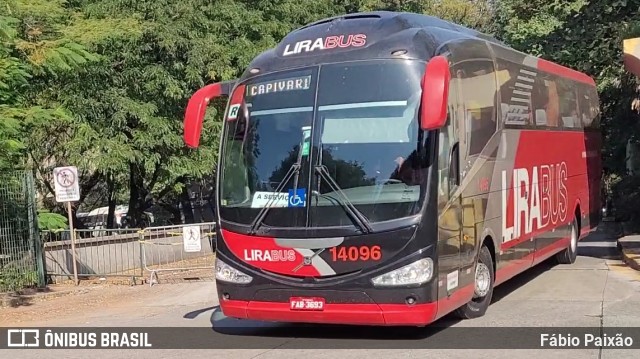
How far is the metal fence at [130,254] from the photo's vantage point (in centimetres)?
1811

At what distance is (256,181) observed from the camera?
869 cm

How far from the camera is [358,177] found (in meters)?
8.18

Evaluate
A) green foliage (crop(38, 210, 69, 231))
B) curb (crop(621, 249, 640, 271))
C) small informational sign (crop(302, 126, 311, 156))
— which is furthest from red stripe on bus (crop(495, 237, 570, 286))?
green foliage (crop(38, 210, 69, 231))

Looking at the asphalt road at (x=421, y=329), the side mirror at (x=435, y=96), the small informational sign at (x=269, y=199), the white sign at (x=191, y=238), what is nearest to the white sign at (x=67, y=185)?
the white sign at (x=191, y=238)

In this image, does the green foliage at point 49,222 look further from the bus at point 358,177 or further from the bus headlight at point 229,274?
the bus headlight at point 229,274

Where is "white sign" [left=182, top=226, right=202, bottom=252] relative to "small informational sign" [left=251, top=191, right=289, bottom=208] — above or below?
below

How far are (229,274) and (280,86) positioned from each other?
2247 millimetres

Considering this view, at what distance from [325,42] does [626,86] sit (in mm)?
16278

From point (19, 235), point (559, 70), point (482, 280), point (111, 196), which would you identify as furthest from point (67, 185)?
point (111, 196)

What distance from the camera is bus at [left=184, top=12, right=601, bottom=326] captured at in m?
8.04

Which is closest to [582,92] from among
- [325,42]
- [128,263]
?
[325,42]

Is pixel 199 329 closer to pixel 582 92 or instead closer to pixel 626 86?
pixel 582 92

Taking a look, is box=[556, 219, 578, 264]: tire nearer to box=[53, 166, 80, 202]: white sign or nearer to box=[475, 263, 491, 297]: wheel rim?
box=[475, 263, 491, 297]: wheel rim

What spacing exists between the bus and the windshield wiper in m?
0.01
